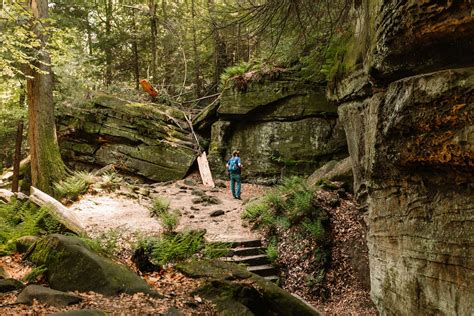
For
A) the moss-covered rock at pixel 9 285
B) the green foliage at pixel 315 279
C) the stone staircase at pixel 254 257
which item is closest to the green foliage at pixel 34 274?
the moss-covered rock at pixel 9 285

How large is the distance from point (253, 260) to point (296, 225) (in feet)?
5.56

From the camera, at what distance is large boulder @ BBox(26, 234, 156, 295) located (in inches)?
180

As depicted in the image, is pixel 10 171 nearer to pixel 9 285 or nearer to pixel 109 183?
pixel 109 183

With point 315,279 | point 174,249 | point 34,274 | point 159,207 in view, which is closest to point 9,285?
point 34,274

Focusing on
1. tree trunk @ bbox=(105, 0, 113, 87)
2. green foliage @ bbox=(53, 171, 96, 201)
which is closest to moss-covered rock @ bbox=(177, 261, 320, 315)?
green foliage @ bbox=(53, 171, 96, 201)

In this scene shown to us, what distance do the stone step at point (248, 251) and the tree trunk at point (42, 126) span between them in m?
6.90

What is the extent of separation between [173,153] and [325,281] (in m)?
10.7

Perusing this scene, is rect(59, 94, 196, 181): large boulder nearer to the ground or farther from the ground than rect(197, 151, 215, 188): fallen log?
farther from the ground

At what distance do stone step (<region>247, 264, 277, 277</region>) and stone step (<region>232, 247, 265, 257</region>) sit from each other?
51 centimetres

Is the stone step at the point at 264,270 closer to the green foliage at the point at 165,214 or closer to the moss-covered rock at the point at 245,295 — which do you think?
the green foliage at the point at 165,214

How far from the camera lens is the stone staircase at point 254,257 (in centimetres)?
887

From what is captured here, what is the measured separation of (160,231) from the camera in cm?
971

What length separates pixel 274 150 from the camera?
16.3 metres

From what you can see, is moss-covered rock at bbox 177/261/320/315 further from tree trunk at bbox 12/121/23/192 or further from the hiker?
tree trunk at bbox 12/121/23/192
